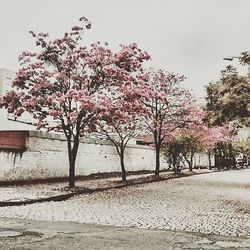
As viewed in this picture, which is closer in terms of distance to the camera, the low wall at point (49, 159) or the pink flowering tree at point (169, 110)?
the low wall at point (49, 159)

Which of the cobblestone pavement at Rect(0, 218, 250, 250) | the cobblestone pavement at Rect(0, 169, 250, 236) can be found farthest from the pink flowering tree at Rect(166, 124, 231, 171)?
the cobblestone pavement at Rect(0, 218, 250, 250)

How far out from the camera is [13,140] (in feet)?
66.3

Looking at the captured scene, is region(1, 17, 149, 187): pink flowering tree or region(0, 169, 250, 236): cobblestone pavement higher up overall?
region(1, 17, 149, 187): pink flowering tree

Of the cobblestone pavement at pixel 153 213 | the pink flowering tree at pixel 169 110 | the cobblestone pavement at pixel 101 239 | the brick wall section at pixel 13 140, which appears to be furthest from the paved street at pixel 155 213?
the pink flowering tree at pixel 169 110

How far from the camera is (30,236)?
24.3 ft

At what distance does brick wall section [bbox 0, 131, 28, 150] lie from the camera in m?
19.3

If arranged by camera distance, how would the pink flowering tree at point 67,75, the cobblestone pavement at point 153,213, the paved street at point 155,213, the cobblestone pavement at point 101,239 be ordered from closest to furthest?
the cobblestone pavement at point 101,239 → the paved street at point 155,213 → the cobblestone pavement at point 153,213 → the pink flowering tree at point 67,75

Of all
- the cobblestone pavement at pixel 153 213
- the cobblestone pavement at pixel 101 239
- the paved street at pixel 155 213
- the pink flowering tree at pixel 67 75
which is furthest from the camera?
the pink flowering tree at pixel 67 75

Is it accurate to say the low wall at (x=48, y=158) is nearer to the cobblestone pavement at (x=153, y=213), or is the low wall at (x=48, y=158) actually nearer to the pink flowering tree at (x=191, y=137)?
the cobblestone pavement at (x=153, y=213)

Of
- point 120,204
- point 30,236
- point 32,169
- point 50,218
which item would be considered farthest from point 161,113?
point 30,236

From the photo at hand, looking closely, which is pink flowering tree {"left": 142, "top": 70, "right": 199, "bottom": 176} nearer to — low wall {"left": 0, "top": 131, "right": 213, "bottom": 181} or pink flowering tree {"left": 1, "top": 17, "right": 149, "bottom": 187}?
low wall {"left": 0, "top": 131, "right": 213, "bottom": 181}

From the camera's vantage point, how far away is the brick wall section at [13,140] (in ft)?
63.5

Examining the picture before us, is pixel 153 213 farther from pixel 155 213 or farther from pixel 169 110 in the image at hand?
pixel 169 110

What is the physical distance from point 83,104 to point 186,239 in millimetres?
9371
